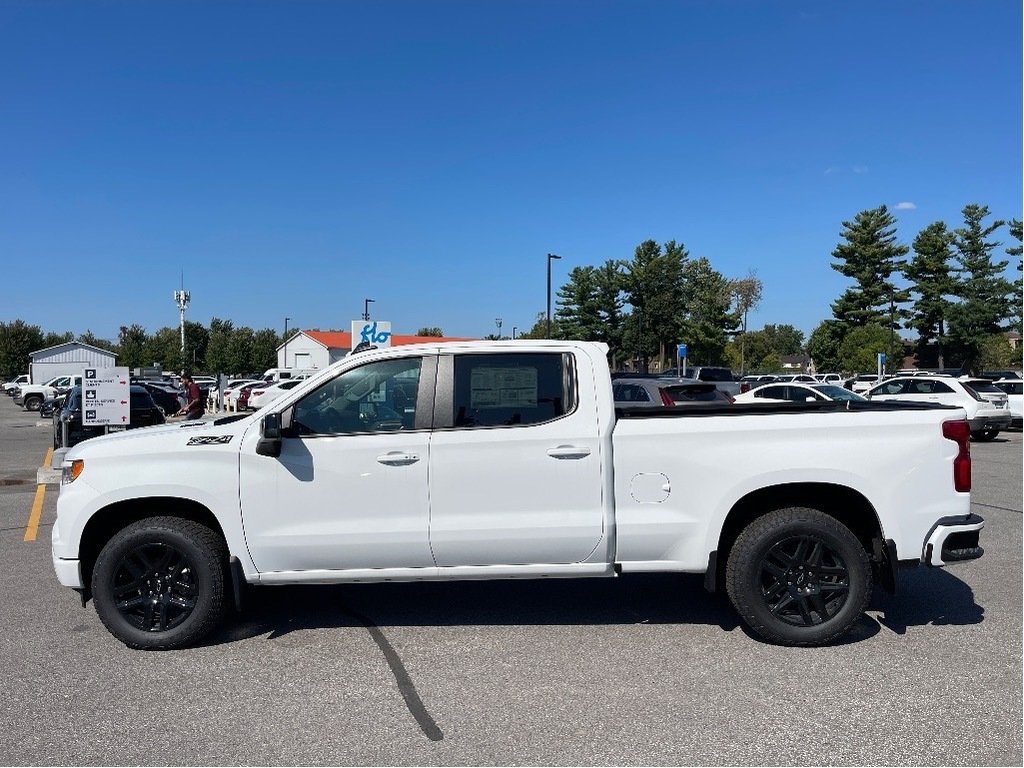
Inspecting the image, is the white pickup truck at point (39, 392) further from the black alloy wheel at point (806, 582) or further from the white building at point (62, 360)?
the black alloy wheel at point (806, 582)

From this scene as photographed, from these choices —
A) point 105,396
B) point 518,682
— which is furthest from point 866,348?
point 518,682

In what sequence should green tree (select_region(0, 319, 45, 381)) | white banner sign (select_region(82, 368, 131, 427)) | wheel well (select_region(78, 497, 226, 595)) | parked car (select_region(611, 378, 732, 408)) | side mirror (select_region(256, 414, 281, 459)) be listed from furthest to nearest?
green tree (select_region(0, 319, 45, 381)) → parked car (select_region(611, 378, 732, 408)) → white banner sign (select_region(82, 368, 131, 427)) → wheel well (select_region(78, 497, 226, 595)) → side mirror (select_region(256, 414, 281, 459))

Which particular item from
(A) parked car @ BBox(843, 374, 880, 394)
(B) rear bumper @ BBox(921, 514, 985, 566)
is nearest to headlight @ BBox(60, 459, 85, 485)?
(B) rear bumper @ BBox(921, 514, 985, 566)

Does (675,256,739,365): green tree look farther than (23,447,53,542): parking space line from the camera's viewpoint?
Yes

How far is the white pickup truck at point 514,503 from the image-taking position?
4645mm

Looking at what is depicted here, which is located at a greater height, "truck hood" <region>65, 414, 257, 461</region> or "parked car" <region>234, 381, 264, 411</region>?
"truck hood" <region>65, 414, 257, 461</region>

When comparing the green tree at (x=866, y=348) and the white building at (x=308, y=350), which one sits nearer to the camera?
the green tree at (x=866, y=348)

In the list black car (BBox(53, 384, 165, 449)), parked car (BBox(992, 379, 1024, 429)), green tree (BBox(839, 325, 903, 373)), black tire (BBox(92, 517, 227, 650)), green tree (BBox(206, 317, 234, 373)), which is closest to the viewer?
black tire (BBox(92, 517, 227, 650))

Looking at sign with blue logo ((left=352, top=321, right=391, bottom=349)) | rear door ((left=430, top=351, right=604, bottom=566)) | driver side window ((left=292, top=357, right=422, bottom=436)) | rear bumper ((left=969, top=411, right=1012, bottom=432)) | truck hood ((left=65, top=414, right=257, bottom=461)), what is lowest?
rear bumper ((left=969, top=411, right=1012, bottom=432))

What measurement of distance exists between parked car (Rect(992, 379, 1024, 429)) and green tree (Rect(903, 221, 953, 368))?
135 ft

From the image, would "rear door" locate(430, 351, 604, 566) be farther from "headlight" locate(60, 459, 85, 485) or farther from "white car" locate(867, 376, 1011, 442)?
"white car" locate(867, 376, 1011, 442)

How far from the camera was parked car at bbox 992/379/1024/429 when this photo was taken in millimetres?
21639

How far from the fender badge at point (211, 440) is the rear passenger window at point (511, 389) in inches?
54.8

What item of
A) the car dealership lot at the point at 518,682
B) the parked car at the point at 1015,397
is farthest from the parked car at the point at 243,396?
the car dealership lot at the point at 518,682
